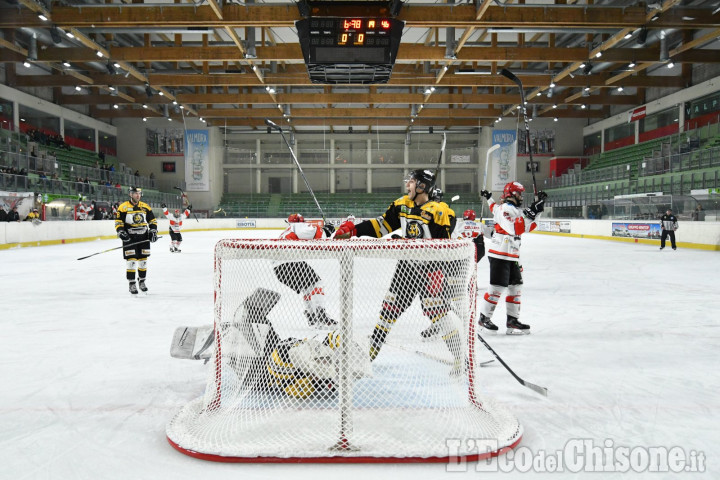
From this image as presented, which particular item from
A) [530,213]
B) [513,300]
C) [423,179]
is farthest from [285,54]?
[423,179]

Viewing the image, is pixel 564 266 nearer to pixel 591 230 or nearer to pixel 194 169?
pixel 591 230

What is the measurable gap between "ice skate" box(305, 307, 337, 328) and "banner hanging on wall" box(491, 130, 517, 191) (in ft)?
88.7

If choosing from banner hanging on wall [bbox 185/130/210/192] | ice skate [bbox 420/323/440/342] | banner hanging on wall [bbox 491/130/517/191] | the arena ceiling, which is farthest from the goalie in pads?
banner hanging on wall [bbox 185/130/210/192]

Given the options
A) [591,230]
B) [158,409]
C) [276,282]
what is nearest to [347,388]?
[276,282]

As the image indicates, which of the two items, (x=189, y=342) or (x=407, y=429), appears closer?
(x=407, y=429)

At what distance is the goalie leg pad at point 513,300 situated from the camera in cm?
456

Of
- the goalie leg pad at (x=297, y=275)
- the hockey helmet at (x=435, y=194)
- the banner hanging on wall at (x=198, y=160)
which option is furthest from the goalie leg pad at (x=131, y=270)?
the banner hanging on wall at (x=198, y=160)

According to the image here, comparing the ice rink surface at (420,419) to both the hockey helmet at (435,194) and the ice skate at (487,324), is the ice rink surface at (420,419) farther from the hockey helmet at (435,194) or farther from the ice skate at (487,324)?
the hockey helmet at (435,194)

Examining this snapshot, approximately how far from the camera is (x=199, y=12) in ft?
40.8

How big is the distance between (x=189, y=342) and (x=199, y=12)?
37.9ft

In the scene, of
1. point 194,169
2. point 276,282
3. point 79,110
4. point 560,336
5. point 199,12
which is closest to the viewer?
point 276,282

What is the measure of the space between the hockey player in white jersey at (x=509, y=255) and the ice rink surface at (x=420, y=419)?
0.28 m

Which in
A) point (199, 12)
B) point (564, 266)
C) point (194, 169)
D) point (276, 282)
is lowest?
point (564, 266)

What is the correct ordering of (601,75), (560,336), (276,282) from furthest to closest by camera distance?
(601,75) → (560,336) → (276,282)
